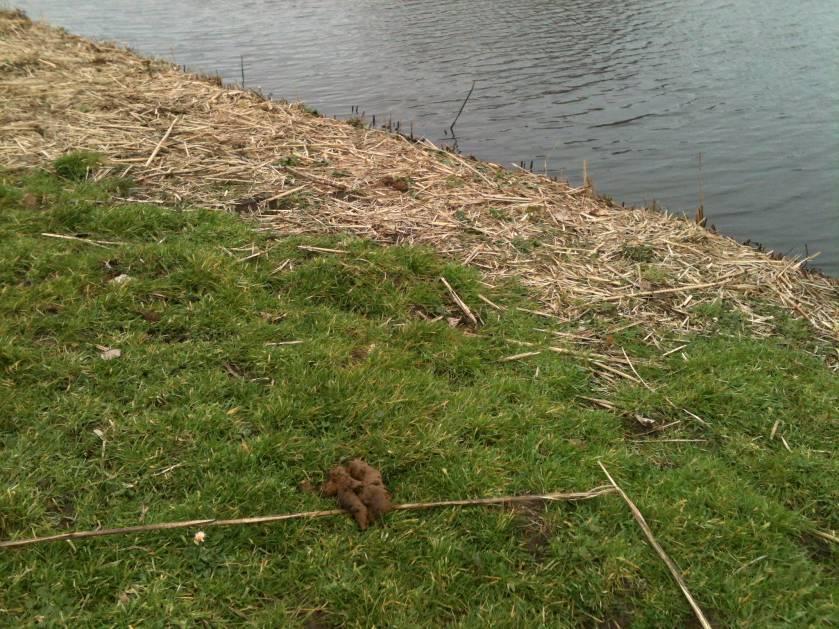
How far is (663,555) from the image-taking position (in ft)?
11.7

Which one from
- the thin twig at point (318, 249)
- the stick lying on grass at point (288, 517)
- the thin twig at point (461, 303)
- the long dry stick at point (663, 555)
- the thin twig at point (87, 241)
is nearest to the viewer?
the stick lying on grass at point (288, 517)

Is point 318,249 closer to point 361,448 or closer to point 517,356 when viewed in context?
point 517,356

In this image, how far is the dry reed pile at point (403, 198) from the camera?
6.23m

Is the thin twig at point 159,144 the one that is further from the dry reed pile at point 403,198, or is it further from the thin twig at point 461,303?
the thin twig at point 461,303

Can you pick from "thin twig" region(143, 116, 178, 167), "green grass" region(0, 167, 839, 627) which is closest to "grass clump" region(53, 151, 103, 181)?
"thin twig" region(143, 116, 178, 167)

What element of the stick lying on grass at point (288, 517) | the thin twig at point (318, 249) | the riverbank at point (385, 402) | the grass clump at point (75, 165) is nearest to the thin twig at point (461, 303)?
the riverbank at point (385, 402)

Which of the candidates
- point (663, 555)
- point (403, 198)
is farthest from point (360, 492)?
point (403, 198)

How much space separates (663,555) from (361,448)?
5.54ft

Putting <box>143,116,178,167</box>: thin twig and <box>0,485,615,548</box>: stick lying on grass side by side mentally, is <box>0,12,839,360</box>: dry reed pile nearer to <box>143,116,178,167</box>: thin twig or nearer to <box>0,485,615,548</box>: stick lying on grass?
<box>143,116,178,167</box>: thin twig

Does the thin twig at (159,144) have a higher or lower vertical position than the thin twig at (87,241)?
higher

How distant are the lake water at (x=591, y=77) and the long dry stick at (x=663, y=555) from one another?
629cm

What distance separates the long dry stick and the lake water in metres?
6.29

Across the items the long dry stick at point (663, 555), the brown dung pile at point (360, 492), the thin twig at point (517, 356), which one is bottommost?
the long dry stick at point (663, 555)

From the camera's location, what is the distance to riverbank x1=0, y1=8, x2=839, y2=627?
333cm
